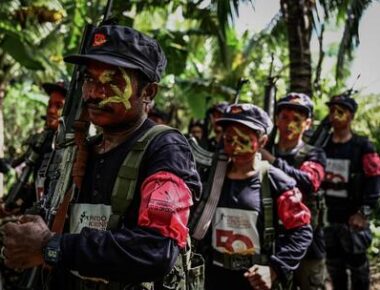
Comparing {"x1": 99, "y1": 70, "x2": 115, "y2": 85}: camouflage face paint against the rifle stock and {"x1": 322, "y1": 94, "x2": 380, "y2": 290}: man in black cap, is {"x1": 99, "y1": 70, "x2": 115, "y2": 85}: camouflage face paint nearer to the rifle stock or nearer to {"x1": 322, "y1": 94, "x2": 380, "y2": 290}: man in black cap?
the rifle stock

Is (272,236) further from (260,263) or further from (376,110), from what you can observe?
(376,110)

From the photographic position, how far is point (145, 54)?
215 cm

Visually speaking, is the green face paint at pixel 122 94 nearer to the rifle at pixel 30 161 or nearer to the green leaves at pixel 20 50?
the rifle at pixel 30 161

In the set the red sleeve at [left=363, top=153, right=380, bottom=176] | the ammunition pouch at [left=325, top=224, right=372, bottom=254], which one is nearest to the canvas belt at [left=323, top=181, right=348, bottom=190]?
the red sleeve at [left=363, top=153, right=380, bottom=176]

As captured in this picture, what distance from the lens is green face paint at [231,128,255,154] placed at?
3857 millimetres

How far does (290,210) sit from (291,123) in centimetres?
161

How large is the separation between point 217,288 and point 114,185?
1.85m

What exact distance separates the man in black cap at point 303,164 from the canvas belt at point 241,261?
1.10 meters

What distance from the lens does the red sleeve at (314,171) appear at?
15.4ft

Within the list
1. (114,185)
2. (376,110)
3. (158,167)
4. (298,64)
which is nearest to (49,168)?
(114,185)

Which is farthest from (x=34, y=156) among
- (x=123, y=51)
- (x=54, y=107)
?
(x=123, y=51)

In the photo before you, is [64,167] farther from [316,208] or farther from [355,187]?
[355,187]

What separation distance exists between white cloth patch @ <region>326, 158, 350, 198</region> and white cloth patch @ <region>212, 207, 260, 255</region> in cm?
253

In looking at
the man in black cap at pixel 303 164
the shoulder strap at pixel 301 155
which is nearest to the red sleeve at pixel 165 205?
the man in black cap at pixel 303 164
